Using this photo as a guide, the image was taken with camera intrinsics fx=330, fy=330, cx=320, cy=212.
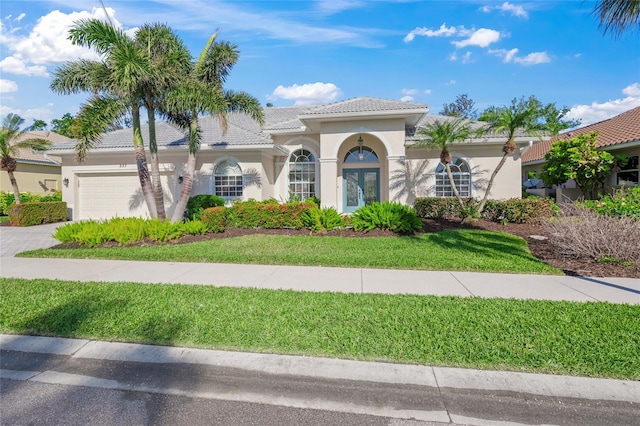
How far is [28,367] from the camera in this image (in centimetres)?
354

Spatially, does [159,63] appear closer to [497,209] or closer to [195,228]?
[195,228]

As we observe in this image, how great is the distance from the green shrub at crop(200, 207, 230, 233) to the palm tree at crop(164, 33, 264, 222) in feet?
3.21

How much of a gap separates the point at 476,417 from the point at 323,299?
9.15 feet

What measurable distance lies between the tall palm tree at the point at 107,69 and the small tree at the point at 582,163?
652 inches

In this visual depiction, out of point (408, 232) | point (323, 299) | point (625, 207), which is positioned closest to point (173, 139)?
point (408, 232)

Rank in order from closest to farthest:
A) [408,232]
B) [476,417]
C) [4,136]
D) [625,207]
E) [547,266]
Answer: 1. [476,417]
2. [547,266]
3. [625,207]
4. [408,232]
5. [4,136]

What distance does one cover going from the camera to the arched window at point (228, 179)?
15469mm

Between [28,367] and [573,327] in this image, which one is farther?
[573,327]

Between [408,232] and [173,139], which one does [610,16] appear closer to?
[408,232]

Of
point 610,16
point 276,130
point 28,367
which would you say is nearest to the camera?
point 28,367

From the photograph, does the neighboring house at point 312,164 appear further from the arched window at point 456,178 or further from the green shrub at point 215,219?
the green shrub at point 215,219

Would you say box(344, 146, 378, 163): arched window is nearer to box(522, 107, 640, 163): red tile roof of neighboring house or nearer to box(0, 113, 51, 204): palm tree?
box(522, 107, 640, 163): red tile roof of neighboring house

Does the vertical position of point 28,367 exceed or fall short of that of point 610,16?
it falls short

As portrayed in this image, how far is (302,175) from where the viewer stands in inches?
648
